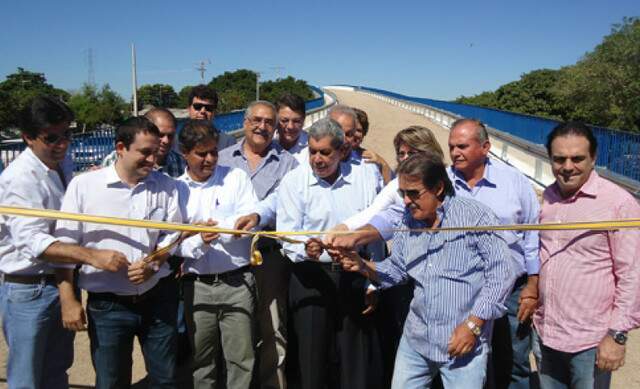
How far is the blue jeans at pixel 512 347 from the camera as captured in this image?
371 cm

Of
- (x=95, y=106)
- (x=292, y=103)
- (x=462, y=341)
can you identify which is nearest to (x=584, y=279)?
(x=462, y=341)

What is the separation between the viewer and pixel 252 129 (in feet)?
14.8

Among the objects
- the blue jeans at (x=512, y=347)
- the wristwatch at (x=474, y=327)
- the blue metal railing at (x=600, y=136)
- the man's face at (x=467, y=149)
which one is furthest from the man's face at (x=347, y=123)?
the blue metal railing at (x=600, y=136)

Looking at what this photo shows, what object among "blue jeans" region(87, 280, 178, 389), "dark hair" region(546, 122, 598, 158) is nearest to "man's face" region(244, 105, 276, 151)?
"blue jeans" region(87, 280, 178, 389)

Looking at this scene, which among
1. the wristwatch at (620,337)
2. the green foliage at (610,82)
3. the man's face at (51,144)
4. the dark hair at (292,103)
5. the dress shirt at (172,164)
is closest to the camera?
the wristwatch at (620,337)

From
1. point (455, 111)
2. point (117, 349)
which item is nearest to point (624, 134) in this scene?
point (117, 349)

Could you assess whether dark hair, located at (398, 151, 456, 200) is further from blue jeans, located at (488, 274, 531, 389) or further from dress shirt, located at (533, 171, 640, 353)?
blue jeans, located at (488, 274, 531, 389)

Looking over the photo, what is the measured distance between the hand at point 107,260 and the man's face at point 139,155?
497 mm

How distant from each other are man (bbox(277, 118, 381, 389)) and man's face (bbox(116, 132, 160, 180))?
993mm

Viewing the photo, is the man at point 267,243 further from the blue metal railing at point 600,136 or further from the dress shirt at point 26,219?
the blue metal railing at point 600,136

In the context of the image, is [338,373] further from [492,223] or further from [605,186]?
[605,186]

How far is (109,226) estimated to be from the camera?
3.15m

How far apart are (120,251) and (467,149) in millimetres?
2424

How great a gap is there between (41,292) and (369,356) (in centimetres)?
221
